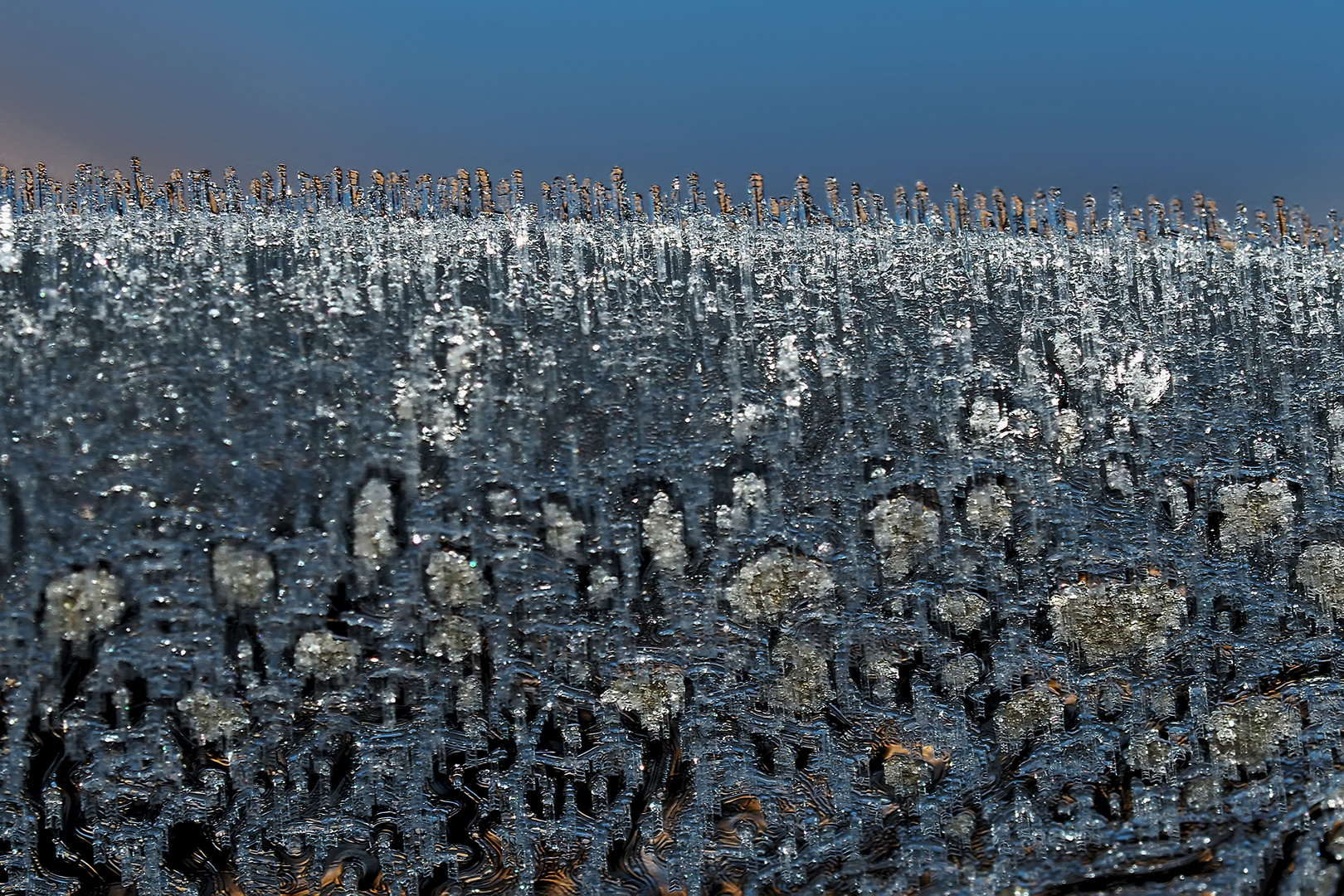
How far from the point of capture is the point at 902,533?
3.65 metres

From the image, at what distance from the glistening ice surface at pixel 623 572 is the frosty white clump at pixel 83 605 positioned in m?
0.01

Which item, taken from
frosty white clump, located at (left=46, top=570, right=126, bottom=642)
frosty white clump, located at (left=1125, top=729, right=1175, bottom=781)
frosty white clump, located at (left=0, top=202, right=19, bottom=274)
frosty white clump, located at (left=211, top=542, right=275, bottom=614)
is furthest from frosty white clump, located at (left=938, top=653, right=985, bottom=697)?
frosty white clump, located at (left=0, top=202, right=19, bottom=274)

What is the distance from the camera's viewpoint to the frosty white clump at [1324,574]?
12.4 feet

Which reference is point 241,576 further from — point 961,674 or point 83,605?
point 961,674

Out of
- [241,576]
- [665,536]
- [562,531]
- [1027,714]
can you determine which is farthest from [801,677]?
[241,576]

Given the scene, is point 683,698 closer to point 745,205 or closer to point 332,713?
point 332,713

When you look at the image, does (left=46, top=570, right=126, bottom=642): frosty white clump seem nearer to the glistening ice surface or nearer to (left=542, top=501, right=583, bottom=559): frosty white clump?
the glistening ice surface

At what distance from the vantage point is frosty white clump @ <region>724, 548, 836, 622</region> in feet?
11.5

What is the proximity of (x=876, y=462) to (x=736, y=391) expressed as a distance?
572mm

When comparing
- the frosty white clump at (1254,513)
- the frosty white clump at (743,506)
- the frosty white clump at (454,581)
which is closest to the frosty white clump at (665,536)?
the frosty white clump at (743,506)

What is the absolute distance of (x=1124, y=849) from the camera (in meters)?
3.30

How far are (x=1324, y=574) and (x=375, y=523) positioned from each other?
3424 millimetres

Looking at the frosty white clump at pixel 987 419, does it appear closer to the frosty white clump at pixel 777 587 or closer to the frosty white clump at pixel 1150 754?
the frosty white clump at pixel 777 587

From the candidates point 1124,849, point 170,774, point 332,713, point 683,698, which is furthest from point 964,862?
point 170,774
